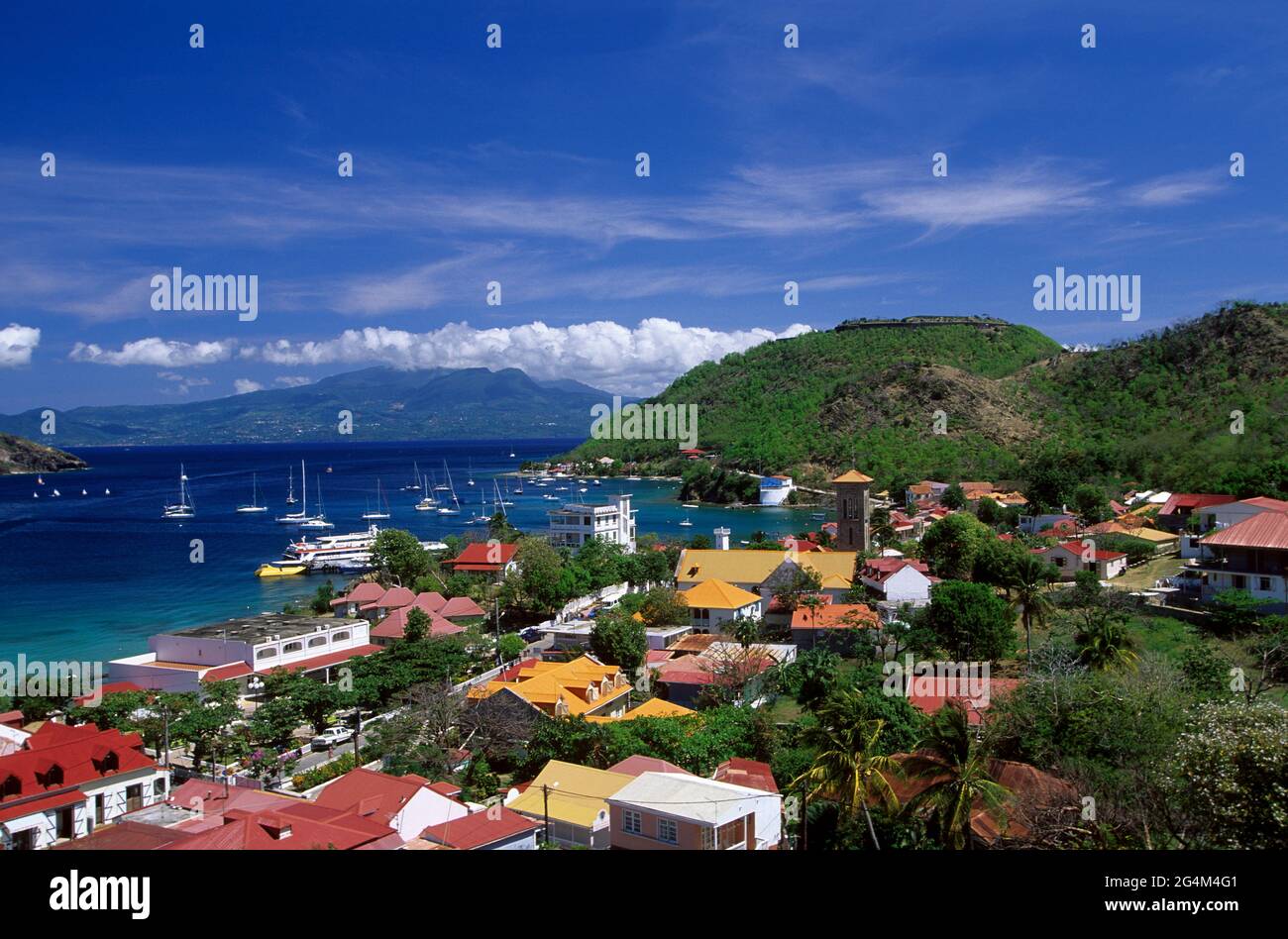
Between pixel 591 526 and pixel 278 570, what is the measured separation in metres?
14.9

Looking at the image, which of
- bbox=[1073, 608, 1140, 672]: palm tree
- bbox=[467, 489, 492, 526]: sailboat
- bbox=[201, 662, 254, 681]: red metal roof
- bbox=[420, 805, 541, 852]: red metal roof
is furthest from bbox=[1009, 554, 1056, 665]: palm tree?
bbox=[467, 489, 492, 526]: sailboat

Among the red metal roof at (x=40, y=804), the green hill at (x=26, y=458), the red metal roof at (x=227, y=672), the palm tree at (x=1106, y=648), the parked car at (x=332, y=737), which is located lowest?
the parked car at (x=332, y=737)

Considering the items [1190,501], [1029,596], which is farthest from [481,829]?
[1190,501]

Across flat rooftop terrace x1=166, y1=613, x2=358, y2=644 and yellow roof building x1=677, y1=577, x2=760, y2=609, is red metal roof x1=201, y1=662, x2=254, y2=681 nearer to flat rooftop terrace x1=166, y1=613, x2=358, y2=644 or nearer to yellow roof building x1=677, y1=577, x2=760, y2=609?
flat rooftop terrace x1=166, y1=613, x2=358, y2=644

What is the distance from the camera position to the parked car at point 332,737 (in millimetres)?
15609

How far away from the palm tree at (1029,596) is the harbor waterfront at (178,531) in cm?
2322

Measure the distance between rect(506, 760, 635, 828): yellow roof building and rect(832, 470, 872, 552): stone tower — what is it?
20974 mm

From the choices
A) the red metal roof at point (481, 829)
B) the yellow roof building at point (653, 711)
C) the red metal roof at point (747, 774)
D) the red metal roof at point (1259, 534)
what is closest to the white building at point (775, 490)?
the red metal roof at point (1259, 534)

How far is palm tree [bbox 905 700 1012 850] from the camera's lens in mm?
8703

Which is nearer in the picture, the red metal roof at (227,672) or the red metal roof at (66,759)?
the red metal roof at (66,759)

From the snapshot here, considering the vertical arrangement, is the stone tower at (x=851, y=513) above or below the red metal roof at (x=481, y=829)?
above

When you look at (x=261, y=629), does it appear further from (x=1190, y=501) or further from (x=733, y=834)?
(x=1190, y=501)

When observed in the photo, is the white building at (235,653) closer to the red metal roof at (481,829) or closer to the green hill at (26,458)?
the red metal roof at (481,829)
